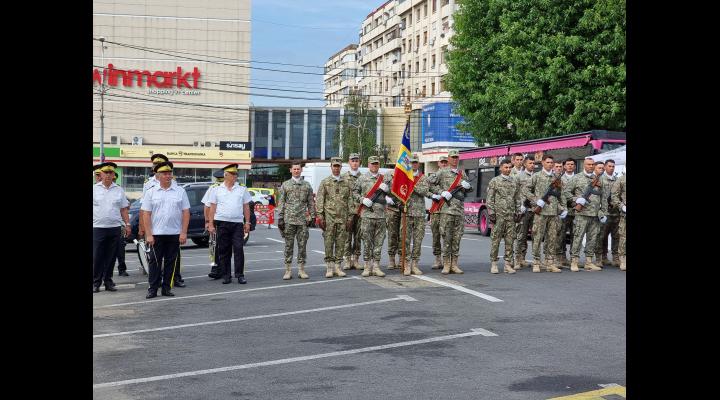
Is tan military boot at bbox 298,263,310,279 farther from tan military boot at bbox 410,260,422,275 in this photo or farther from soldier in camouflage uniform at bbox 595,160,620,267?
soldier in camouflage uniform at bbox 595,160,620,267

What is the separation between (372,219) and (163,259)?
3715 mm

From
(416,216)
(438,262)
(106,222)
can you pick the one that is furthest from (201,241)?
(106,222)

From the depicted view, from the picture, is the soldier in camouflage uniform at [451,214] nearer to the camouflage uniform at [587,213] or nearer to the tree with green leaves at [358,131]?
the camouflage uniform at [587,213]

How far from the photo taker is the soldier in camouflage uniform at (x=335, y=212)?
15258mm

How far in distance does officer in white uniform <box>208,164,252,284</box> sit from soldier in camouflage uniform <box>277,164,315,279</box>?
0.62 m

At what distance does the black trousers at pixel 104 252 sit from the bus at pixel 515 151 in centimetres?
1337

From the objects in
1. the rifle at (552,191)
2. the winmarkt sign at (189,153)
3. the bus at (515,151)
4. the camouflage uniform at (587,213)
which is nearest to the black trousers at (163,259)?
the rifle at (552,191)

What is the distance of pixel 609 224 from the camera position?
56.9ft

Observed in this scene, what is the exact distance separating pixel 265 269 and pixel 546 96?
1953cm
